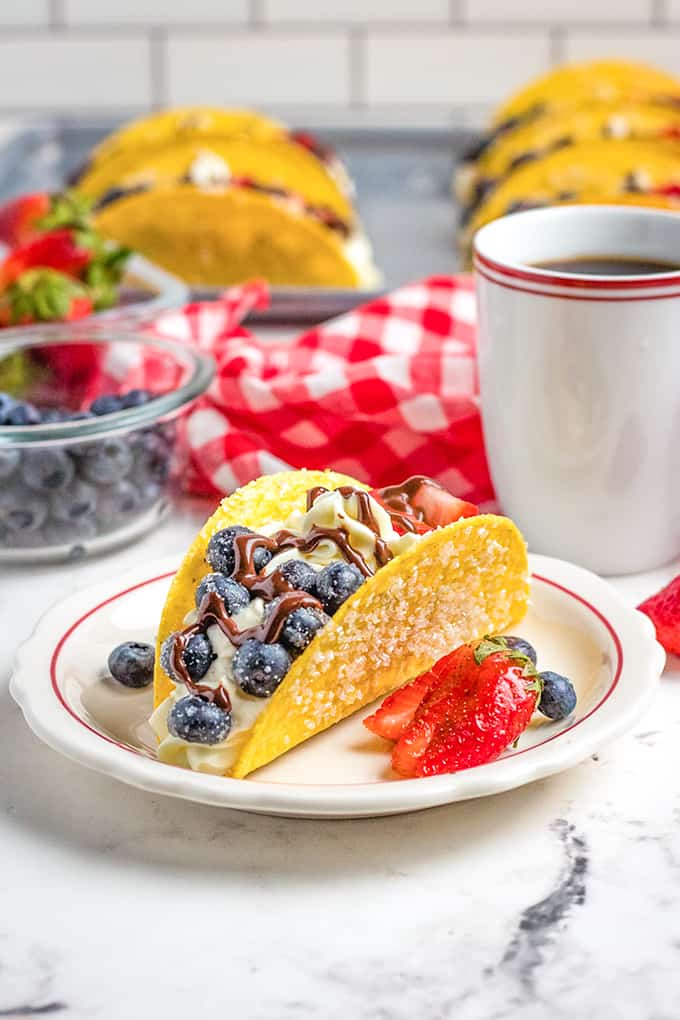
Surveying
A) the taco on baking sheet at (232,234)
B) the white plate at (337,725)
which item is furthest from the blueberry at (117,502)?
the taco on baking sheet at (232,234)

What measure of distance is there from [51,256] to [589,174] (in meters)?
0.63

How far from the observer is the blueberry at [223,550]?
0.80 metres

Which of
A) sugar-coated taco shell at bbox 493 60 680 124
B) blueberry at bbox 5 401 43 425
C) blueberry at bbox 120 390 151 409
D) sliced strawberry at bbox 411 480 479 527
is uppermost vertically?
sugar-coated taco shell at bbox 493 60 680 124

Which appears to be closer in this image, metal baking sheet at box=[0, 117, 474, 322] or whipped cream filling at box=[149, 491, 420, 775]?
whipped cream filling at box=[149, 491, 420, 775]

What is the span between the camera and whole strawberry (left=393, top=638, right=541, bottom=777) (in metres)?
0.75

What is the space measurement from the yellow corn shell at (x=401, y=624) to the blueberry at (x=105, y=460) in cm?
34

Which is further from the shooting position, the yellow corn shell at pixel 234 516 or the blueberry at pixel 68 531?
the blueberry at pixel 68 531

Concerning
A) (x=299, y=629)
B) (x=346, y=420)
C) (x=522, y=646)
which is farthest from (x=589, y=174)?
(x=299, y=629)

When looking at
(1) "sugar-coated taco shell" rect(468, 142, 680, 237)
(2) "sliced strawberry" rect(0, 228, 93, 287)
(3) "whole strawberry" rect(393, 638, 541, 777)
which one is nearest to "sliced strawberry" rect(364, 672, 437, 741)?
(3) "whole strawberry" rect(393, 638, 541, 777)

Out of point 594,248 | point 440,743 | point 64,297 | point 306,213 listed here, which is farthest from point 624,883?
point 306,213

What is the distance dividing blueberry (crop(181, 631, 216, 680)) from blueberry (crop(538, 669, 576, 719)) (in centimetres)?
19

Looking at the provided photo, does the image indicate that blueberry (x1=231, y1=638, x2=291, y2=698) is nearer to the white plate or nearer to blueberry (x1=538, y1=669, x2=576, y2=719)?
the white plate

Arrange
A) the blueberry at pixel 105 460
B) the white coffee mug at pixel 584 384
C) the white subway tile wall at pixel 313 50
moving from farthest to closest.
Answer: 1. the white subway tile wall at pixel 313 50
2. the blueberry at pixel 105 460
3. the white coffee mug at pixel 584 384

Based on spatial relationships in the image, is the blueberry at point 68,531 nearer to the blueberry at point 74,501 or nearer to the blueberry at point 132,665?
the blueberry at point 74,501
